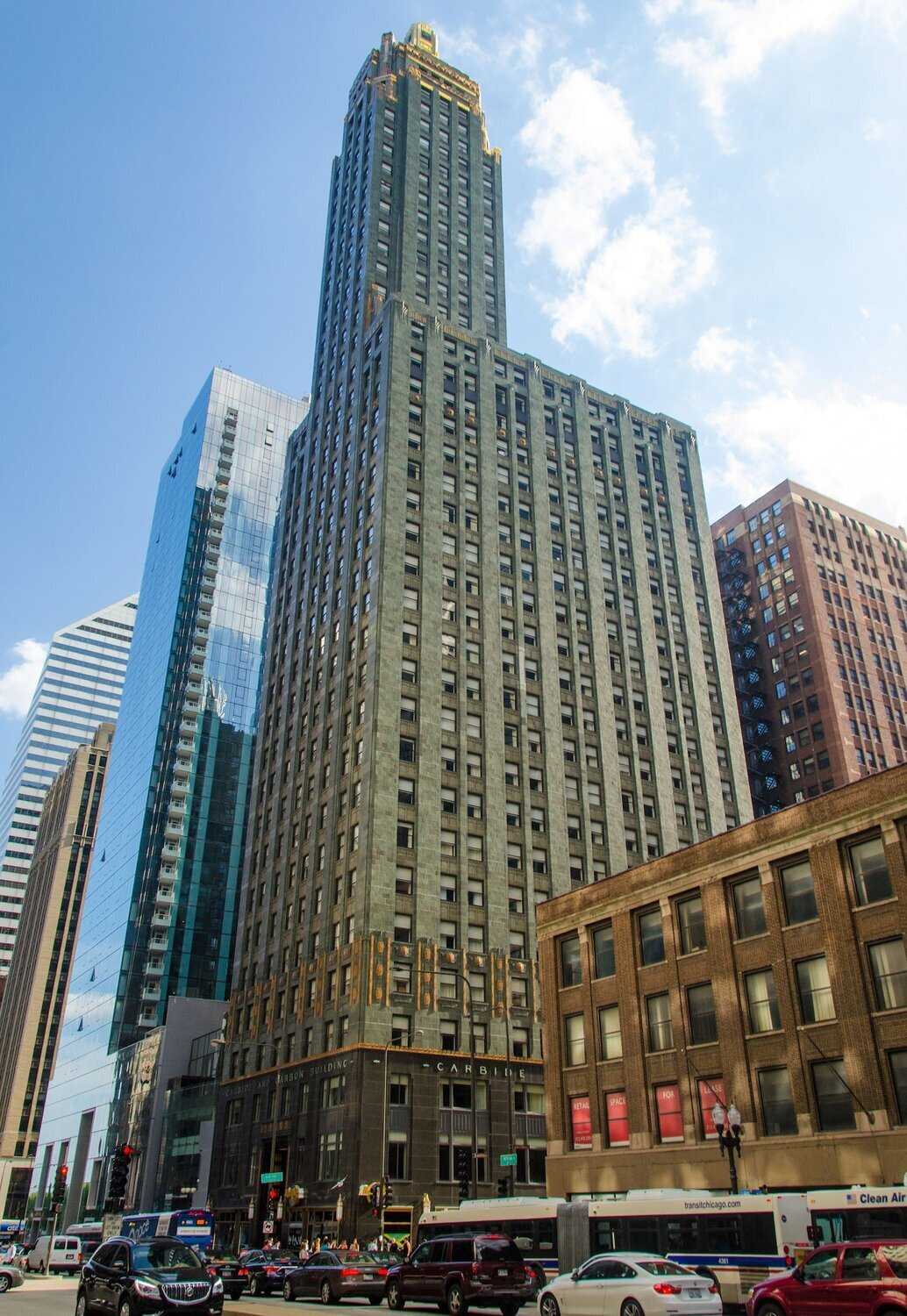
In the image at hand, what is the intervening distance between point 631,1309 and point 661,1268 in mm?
977

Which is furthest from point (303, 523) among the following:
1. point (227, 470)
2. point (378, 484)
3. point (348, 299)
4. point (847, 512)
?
point (847, 512)

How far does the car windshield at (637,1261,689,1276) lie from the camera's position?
2086 centimetres

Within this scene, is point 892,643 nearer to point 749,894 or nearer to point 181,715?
point 181,715

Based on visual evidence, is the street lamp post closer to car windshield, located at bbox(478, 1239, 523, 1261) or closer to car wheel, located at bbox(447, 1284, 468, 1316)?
car windshield, located at bbox(478, 1239, 523, 1261)

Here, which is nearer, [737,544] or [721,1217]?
[721,1217]

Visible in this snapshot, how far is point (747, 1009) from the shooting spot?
38875 millimetres

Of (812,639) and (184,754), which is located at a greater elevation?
(812,639)

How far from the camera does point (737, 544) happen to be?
13125 centimetres

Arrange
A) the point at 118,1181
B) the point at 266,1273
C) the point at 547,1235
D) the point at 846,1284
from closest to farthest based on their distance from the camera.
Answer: the point at 846,1284 → the point at 547,1235 → the point at 118,1181 → the point at 266,1273

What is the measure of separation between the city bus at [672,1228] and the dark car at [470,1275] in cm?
397

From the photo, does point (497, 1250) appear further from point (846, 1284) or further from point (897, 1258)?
point (897, 1258)

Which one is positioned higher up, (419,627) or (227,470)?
(227,470)

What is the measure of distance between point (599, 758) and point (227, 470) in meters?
81.6

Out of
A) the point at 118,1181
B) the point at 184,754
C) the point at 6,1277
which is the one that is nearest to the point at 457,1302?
the point at 118,1181
